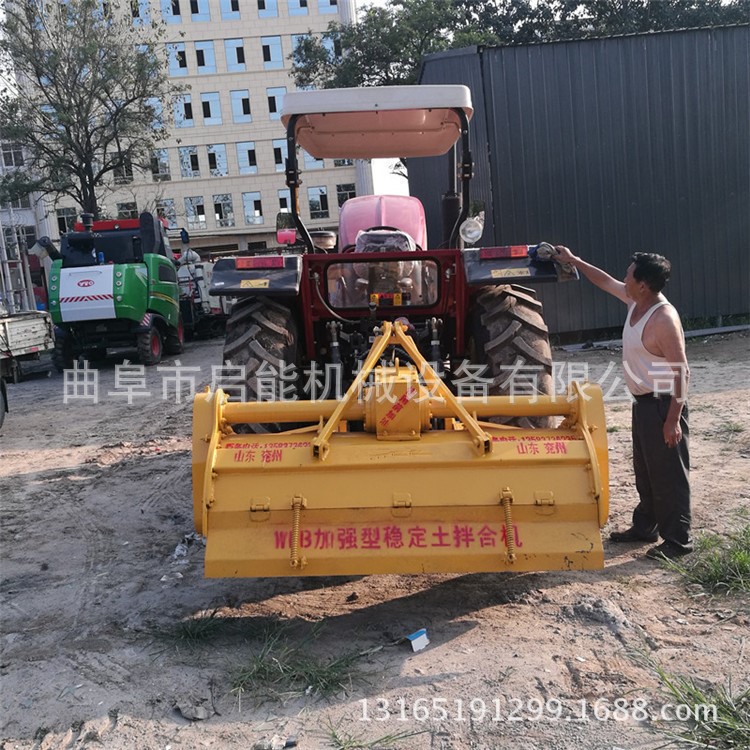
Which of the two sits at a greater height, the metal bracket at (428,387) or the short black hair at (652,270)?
the short black hair at (652,270)

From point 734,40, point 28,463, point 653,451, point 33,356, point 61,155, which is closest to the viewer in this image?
point 653,451

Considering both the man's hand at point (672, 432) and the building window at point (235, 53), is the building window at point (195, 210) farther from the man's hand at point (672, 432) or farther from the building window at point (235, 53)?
the man's hand at point (672, 432)

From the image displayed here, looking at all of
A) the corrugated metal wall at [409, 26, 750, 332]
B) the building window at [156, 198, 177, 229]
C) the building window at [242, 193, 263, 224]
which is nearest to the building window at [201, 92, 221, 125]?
the building window at [242, 193, 263, 224]

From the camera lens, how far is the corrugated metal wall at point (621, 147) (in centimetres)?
997

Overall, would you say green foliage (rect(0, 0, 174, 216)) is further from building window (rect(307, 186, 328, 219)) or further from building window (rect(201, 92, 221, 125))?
building window (rect(201, 92, 221, 125))

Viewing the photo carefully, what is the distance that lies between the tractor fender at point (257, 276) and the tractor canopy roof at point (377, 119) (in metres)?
0.88

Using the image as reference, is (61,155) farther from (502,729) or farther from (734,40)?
(502,729)

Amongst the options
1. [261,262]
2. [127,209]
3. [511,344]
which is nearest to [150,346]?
[261,262]

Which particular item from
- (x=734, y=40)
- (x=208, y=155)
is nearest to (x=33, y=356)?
(x=734, y=40)

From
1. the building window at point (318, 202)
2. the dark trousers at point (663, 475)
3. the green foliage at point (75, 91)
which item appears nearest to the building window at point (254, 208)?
the building window at point (318, 202)

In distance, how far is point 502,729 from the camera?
2.27 m

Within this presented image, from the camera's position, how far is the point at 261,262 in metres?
4.22

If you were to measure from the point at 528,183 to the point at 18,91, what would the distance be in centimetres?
1444

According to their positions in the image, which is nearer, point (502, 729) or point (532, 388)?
point (502, 729)
